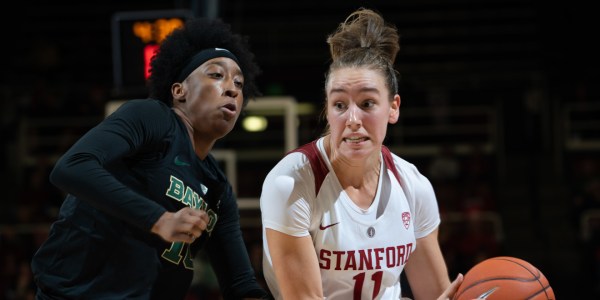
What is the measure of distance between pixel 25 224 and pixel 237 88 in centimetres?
717

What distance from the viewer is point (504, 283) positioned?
9.05 ft

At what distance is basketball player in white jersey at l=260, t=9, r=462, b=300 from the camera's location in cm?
287

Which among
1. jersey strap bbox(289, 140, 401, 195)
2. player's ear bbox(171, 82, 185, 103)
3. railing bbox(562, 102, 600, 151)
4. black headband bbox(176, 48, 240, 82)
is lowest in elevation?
railing bbox(562, 102, 600, 151)

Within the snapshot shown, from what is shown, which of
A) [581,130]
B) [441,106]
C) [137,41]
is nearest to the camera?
[137,41]

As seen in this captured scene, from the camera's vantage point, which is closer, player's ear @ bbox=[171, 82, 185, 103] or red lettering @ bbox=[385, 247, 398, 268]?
red lettering @ bbox=[385, 247, 398, 268]

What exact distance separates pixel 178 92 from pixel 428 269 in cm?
117

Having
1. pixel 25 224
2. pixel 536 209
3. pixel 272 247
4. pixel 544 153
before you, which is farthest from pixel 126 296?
pixel 544 153

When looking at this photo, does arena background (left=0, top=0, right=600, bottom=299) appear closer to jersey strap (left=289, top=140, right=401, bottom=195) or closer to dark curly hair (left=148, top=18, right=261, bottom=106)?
dark curly hair (left=148, top=18, right=261, bottom=106)

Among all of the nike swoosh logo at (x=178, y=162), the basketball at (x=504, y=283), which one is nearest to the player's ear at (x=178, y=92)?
the nike swoosh logo at (x=178, y=162)

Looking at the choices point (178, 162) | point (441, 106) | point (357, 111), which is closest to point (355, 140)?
point (357, 111)

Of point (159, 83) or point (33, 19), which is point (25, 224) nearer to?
point (33, 19)

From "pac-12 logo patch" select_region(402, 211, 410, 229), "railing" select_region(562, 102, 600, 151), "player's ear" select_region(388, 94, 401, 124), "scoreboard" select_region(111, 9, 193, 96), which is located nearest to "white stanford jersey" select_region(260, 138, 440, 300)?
"pac-12 logo patch" select_region(402, 211, 410, 229)

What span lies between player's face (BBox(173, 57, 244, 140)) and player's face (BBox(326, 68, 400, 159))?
414 millimetres

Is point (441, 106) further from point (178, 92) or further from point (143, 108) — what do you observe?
point (143, 108)
